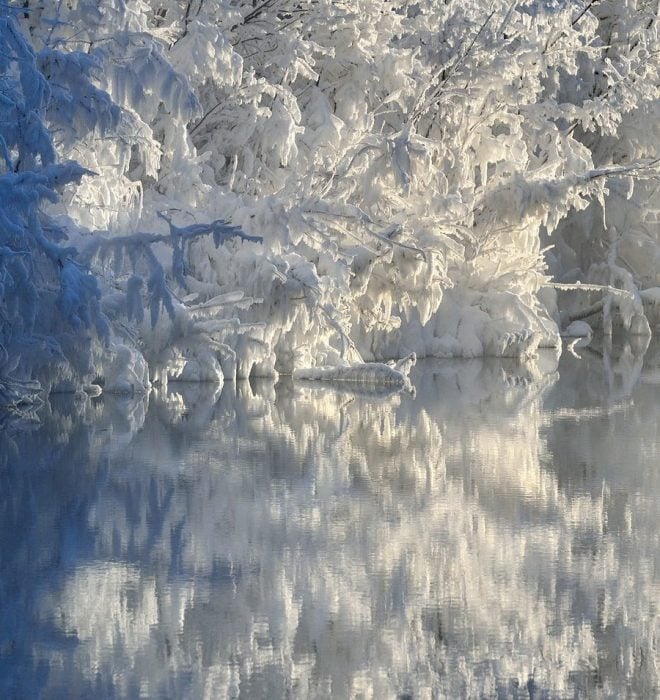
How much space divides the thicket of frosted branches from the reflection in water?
261 centimetres

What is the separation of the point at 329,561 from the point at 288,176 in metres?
17.9

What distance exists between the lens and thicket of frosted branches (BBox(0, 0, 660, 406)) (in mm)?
15164

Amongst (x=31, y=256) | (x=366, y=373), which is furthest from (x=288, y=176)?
(x=31, y=256)

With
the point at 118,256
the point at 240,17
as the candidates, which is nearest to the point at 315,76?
the point at 240,17

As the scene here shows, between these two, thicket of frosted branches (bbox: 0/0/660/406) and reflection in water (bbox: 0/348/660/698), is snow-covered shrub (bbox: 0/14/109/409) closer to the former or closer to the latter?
thicket of frosted branches (bbox: 0/0/660/406)

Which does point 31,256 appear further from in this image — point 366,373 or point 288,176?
point 288,176

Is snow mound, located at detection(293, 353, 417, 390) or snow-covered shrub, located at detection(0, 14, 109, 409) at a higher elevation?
A: snow-covered shrub, located at detection(0, 14, 109, 409)

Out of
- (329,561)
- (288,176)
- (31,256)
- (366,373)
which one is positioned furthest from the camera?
(288,176)

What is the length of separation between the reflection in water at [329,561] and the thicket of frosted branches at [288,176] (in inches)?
103

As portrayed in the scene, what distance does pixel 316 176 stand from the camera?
77.3 feet

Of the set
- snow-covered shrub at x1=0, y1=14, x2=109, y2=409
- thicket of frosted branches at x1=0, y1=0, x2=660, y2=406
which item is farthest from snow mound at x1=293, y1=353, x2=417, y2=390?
snow-covered shrub at x1=0, y1=14, x2=109, y2=409

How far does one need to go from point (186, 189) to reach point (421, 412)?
8292 millimetres

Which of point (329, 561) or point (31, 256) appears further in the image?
point (31, 256)

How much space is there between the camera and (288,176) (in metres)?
24.3
